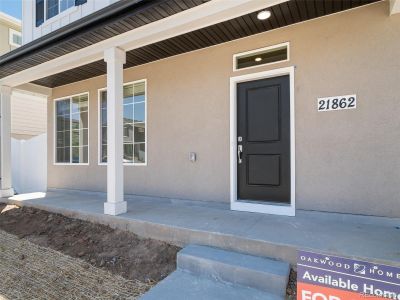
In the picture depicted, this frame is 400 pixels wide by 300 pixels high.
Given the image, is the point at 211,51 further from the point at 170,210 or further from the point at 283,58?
the point at 170,210

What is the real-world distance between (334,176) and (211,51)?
2929mm

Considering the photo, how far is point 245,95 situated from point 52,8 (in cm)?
526

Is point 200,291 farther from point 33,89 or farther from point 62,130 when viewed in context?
point 33,89

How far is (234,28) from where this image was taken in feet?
13.1

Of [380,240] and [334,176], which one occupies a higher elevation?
[334,176]

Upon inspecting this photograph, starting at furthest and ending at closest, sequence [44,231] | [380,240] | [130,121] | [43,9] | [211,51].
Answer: [43,9], [130,121], [211,51], [44,231], [380,240]

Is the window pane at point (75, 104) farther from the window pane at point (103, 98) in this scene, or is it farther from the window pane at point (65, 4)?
the window pane at point (65, 4)

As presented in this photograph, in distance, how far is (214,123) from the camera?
180 inches

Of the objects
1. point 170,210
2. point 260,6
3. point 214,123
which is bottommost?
point 170,210

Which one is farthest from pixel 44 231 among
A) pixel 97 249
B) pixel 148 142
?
pixel 148 142

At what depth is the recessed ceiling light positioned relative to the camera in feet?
11.6

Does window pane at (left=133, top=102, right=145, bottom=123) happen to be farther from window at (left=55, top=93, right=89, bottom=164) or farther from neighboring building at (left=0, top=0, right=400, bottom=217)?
window at (left=55, top=93, right=89, bottom=164)

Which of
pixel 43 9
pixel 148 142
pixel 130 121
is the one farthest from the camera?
pixel 43 9

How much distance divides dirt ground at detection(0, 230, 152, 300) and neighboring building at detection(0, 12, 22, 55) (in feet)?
35.8
